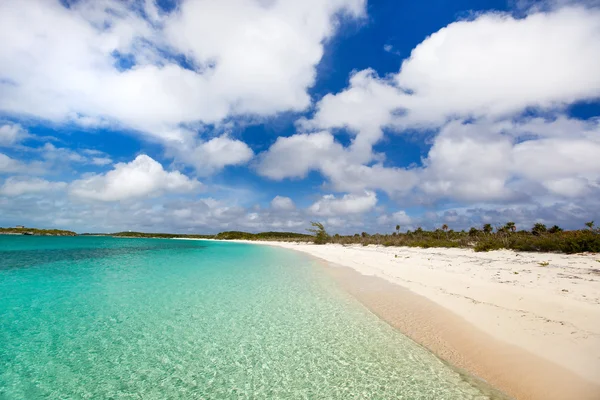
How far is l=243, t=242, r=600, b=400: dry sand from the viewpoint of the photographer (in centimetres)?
434

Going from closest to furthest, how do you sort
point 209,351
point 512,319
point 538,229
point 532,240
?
point 209,351 → point 512,319 → point 532,240 → point 538,229

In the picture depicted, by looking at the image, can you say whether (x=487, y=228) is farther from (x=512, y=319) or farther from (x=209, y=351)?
(x=209, y=351)

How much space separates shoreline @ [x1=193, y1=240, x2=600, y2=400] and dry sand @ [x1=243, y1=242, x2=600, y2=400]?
0.01 metres

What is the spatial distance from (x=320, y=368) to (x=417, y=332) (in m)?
2.83

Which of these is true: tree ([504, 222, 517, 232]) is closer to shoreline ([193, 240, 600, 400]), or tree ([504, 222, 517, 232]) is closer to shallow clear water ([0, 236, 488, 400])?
shoreline ([193, 240, 600, 400])

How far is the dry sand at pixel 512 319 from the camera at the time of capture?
14.2 feet

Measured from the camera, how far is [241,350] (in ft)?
18.6

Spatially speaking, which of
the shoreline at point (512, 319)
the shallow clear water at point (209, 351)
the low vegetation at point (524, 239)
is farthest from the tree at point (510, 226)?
the shallow clear water at point (209, 351)

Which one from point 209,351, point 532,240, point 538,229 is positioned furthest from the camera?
point 538,229

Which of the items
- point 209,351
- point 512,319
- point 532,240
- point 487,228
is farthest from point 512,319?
point 487,228

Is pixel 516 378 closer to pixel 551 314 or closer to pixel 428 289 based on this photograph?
pixel 551 314

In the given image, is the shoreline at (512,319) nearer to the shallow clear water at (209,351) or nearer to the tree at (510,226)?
the shallow clear water at (209,351)

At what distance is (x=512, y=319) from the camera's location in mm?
6543

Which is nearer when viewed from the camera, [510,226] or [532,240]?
[532,240]
